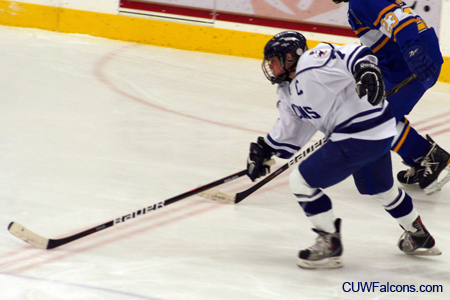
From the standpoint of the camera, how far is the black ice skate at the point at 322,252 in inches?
91.1

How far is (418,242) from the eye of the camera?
2.43 m

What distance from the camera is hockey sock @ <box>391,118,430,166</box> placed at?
314 centimetres

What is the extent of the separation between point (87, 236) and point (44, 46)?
152 inches

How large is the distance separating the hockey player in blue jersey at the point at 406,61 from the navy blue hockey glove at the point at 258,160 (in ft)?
2.46

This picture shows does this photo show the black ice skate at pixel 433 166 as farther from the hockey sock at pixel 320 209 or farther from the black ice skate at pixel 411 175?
the hockey sock at pixel 320 209

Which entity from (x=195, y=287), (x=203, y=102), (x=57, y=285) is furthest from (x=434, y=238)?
(x=203, y=102)

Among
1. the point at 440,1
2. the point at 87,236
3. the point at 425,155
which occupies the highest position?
the point at 440,1

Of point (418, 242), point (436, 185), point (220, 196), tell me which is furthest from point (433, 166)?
point (220, 196)

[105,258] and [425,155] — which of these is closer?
[105,258]

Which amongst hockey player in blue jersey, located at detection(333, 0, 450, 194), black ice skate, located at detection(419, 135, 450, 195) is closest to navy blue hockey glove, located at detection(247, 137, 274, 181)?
hockey player in blue jersey, located at detection(333, 0, 450, 194)

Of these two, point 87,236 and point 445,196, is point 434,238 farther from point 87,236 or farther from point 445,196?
point 87,236

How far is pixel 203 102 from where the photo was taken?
15.4 ft

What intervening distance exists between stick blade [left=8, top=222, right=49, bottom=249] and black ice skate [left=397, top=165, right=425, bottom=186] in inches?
74.1

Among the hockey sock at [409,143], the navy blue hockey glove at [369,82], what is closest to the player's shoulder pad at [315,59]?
the navy blue hockey glove at [369,82]
